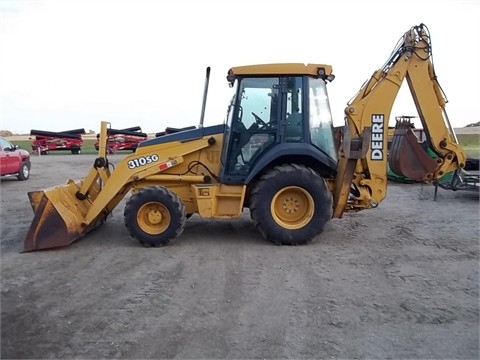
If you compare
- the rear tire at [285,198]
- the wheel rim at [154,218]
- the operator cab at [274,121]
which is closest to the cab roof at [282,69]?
the operator cab at [274,121]

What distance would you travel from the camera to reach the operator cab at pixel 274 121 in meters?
7.82

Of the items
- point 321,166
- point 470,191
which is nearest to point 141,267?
point 321,166

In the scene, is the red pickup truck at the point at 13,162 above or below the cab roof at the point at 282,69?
below

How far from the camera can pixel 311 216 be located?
778cm

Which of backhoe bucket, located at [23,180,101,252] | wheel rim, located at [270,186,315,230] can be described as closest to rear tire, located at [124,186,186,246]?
backhoe bucket, located at [23,180,101,252]

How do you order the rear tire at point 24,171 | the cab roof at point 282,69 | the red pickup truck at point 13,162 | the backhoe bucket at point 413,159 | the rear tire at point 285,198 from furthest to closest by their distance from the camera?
the rear tire at point 24,171 → the red pickup truck at point 13,162 → the backhoe bucket at point 413,159 → the cab roof at point 282,69 → the rear tire at point 285,198

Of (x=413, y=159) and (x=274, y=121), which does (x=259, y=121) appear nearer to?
(x=274, y=121)

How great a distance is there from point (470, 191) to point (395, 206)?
8.23 ft

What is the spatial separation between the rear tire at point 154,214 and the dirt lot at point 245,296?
0.21 m

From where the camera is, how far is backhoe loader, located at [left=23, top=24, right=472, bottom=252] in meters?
7.71

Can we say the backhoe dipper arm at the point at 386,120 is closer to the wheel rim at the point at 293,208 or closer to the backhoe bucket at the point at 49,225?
the wheel rim at the point at 293,208

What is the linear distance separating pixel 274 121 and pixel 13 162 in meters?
12.3

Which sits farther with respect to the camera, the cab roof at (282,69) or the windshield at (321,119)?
the windshield at (321,119)

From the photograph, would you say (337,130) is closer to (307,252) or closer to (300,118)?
(300,118)
